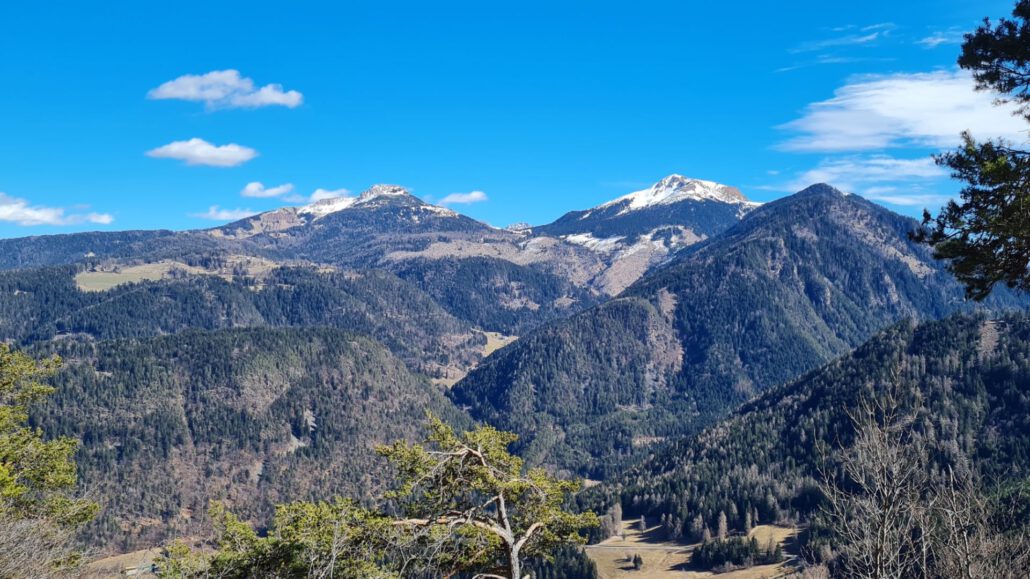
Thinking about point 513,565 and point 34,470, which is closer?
point 513,565

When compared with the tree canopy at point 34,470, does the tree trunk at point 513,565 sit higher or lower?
lower

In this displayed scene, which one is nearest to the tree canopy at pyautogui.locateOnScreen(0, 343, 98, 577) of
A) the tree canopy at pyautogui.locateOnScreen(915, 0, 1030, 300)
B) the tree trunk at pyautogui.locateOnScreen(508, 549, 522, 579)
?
the tree trunk at pyautogui.locateOnScreen(508, 549, 522, 579)

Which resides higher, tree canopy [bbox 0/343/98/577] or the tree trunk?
tree canopy [bbox 0/343/98/577]

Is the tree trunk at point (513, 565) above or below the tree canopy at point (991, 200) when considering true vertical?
below

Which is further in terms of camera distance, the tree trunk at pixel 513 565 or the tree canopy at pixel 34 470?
the tree canopy at pixel 34 470

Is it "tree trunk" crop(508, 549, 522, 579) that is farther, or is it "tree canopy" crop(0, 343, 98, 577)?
"tree canopy" crop(0, 343, 98, 577)

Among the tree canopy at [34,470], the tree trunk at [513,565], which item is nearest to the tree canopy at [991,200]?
the tree trunk at [513,565]

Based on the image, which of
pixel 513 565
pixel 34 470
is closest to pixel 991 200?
pixel 513 565

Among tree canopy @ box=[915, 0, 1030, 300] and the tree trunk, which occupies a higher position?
tree canopy @ box=[915, 0, 1030, 300]

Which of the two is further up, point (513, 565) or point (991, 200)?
point (991, 200)

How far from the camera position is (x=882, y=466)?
25203 millimetres

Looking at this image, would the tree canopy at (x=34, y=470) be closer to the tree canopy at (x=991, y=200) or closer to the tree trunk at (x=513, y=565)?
the tree trunk at (x=513, y=565)

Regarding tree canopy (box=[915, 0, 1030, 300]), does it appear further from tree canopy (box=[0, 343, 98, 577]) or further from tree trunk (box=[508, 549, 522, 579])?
tree canopy (box=[0, 343, 98, 577])

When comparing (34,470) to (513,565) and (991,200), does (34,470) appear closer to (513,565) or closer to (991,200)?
(513,565)
